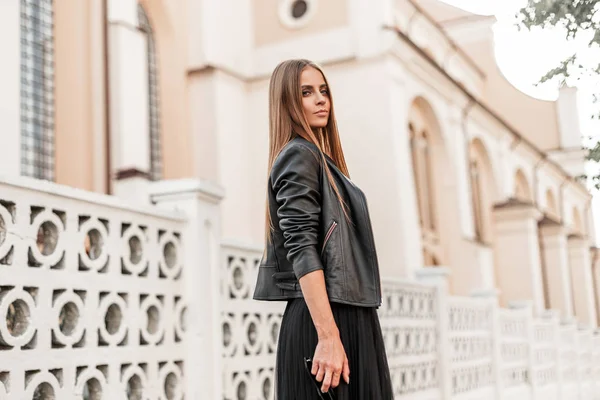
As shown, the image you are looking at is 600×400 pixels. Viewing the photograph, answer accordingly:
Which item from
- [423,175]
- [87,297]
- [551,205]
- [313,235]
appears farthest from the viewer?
[551,205]

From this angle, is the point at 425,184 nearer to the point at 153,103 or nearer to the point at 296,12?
the point at 296,12

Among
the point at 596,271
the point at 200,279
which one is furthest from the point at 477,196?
the point at 200,279

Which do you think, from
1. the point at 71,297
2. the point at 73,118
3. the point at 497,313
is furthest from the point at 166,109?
the point at 71,297

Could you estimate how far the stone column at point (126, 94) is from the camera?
49.0 feet

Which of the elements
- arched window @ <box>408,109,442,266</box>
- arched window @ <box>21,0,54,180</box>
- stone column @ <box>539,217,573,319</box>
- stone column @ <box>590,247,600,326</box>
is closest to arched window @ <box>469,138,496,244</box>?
stone column @ <box>539,217,573,319</box>

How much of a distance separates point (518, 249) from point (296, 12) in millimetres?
8875

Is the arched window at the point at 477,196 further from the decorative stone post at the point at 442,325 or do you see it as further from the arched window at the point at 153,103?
the decorative stone post at the point at 442,325

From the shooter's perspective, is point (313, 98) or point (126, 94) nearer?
point (313, 98)

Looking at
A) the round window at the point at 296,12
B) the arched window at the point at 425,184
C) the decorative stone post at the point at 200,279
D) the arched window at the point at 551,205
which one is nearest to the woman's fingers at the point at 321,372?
the decorative stone post at the point at 200,279

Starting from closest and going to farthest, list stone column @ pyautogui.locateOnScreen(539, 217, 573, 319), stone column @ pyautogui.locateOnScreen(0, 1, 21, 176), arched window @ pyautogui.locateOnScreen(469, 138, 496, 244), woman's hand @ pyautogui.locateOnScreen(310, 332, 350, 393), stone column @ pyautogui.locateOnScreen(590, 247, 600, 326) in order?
woman's hand @ pyautogui.locateOnScreen(310, 332, 350, 393) < stone column @ pyautogui.locateOnScreen(0, 1, 21, 176) < arched window @ pyautogui.locateOnScreen(469, 138, 496, 244) < stone column @ pyautogui.locateOnScreen(539, 217, 573, 319) < stone column @ pyautogui.locateOnScreen(590, 247, 600, 326)

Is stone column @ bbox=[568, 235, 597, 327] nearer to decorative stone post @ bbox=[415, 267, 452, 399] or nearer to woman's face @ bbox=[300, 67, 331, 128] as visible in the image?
decorative stone post @ bbox=[415, 267, 452, 399]

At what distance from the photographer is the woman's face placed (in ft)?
10.2

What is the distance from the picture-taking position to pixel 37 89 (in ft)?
47.2

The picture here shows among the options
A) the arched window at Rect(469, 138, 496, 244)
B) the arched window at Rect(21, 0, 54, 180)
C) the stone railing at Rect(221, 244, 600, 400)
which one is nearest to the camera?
the stone railing at Rect(221, 244, 600, 400)
